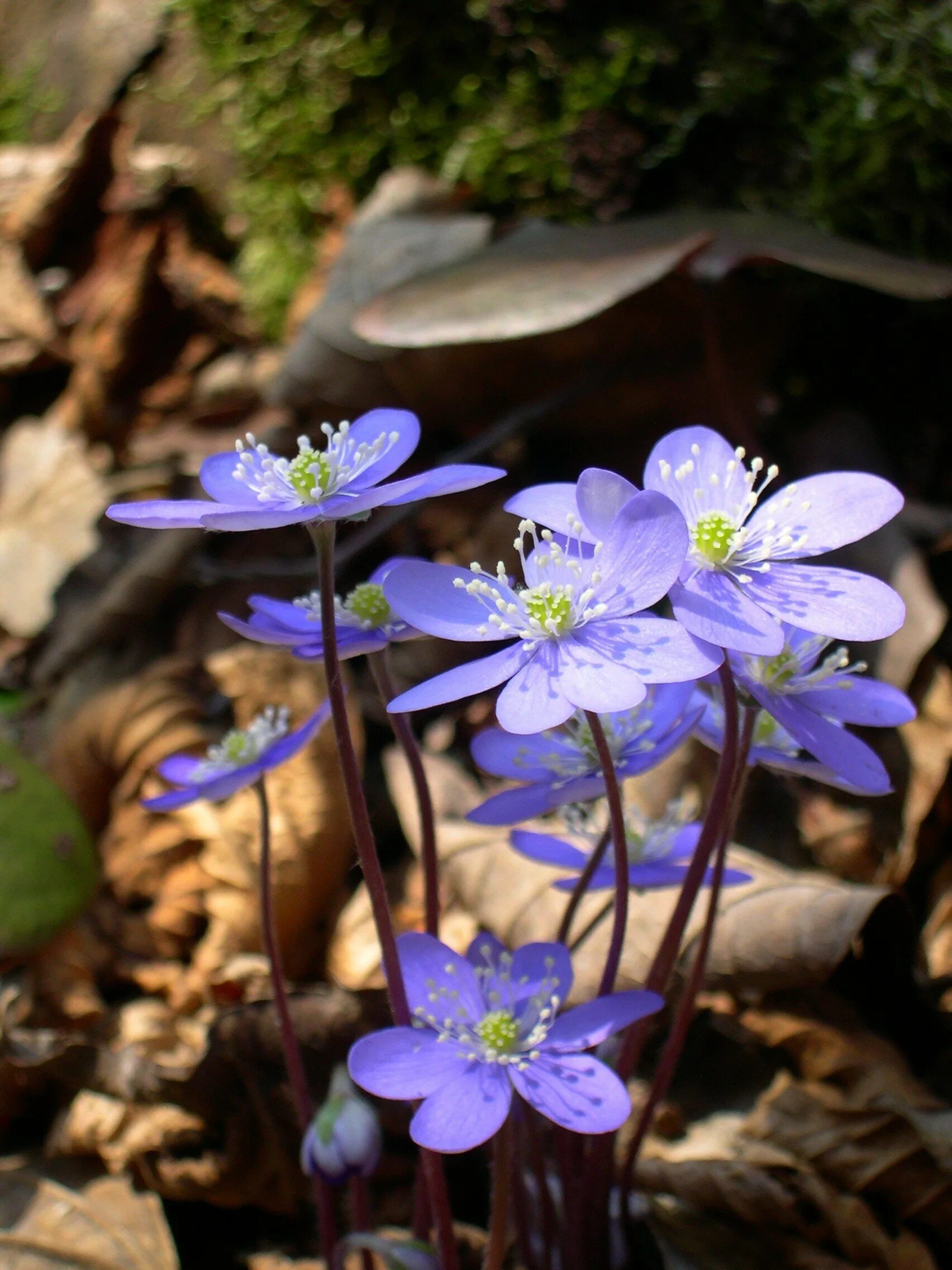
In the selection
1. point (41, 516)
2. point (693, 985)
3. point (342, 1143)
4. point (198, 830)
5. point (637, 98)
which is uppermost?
point (637, 98)

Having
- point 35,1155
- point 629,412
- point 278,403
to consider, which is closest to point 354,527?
point 278,403

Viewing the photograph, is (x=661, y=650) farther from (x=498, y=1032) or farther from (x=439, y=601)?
(x=498, y=1032)

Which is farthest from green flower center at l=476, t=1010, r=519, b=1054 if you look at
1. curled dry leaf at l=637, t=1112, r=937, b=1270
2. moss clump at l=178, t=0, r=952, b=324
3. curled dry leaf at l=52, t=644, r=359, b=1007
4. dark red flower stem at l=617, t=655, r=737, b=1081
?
moss clump at l=178, t=0, r=952, b=324

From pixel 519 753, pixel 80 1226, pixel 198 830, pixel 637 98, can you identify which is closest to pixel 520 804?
pixel 519 753

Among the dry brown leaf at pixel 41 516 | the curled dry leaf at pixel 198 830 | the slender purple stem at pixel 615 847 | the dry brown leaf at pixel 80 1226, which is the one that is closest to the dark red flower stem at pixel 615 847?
the slender purple stem at pixel 615 847

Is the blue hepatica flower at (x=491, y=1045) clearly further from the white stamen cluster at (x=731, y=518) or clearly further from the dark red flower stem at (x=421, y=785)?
the white stamen cluster at (x=731, y=518)

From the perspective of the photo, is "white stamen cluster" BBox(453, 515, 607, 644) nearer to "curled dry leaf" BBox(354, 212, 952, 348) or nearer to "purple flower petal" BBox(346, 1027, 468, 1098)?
"purple flower petal" BBox(346, 1027, 468, 1098)
